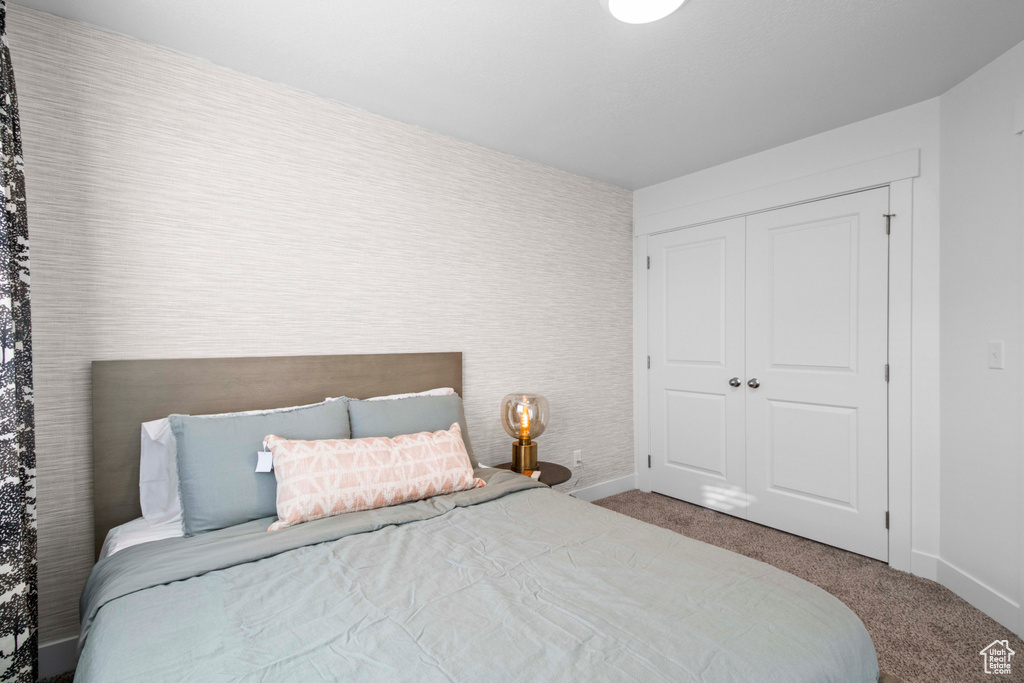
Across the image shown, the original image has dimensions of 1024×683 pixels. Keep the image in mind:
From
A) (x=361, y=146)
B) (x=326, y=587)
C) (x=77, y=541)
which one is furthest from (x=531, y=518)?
(x=361, y=146)

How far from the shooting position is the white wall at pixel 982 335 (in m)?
2.10

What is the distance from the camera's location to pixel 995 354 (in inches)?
86.1

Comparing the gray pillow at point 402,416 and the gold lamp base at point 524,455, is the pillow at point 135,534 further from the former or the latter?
the gold lamp base at point 524,455

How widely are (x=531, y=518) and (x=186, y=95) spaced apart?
224 centimetres

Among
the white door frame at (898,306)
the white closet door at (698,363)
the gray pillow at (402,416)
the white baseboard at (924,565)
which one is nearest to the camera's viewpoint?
the gray pillow at (402,416)

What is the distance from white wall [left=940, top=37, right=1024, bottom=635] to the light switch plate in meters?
0.03

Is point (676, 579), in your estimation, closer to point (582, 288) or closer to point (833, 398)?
point (833, 398)

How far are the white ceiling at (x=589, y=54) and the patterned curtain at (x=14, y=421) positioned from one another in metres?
0.69

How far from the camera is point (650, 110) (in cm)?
264

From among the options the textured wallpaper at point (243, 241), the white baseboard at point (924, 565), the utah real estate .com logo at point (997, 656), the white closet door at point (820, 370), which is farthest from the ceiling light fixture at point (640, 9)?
the white baseboard at point (924, 565)

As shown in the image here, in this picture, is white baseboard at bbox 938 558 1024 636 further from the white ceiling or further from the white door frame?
the white ceiling

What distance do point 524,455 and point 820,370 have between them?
1.84 meters

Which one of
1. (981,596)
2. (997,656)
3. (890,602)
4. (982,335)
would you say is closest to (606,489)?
(890,602)

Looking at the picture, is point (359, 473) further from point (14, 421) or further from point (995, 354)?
point (995, 354)
